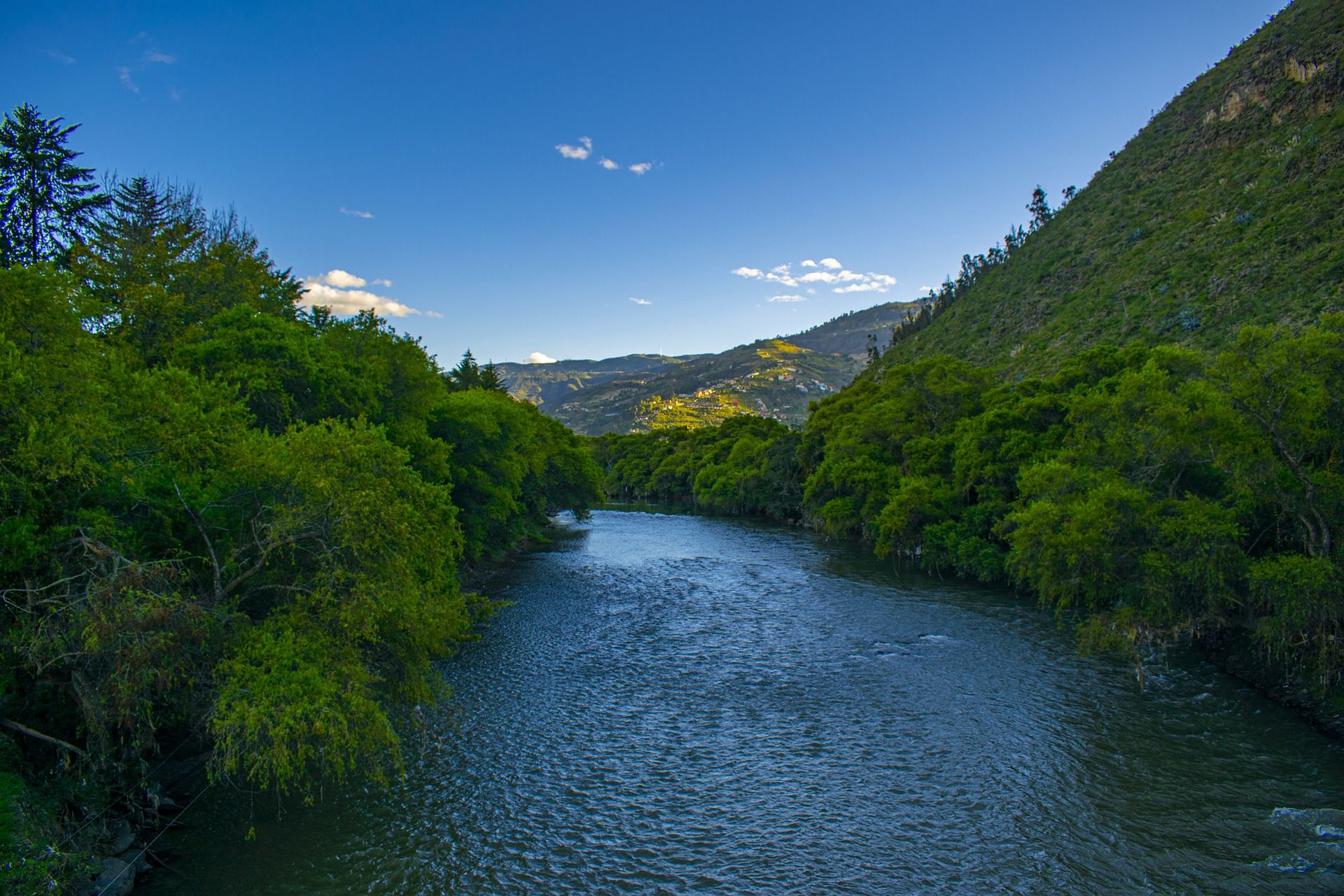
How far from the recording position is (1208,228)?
260 ft

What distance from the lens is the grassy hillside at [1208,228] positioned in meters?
62.8

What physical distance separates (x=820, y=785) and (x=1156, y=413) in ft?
73.9

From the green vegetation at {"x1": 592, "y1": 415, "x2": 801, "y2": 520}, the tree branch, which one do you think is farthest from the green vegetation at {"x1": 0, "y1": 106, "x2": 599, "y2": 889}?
the green vegetation at {"x1": 592, "y1": 415, "x2": 801, "y2": 520}

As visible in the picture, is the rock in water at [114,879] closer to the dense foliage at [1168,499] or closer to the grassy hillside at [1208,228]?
the dense foliage at [1168,499]

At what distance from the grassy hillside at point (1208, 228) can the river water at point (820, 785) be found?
46.5 meters

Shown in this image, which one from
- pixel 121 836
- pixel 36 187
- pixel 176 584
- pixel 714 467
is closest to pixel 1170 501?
pixel 176 584

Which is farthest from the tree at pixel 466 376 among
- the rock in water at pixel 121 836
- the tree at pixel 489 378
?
the rock in water at pixel 121 836

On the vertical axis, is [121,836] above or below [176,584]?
below

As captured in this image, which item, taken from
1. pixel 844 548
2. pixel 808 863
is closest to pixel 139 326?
pixel 808 863

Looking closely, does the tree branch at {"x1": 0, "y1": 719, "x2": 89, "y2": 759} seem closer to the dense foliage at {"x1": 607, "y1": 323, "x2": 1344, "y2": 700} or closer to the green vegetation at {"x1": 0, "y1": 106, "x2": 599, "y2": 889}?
the green vegetation at {"x1": 0, "y1": 106, "x2": 599, "y2": 889}

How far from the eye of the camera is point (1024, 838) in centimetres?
1838

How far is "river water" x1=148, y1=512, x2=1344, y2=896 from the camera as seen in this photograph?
16938 millimetres

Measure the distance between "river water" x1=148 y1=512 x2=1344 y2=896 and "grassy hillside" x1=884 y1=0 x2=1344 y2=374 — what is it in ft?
152

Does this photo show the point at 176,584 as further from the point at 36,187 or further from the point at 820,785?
the point at 36,187
